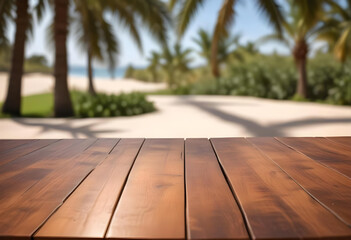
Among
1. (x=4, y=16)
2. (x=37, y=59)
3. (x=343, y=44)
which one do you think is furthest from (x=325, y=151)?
(x=37, y=59)

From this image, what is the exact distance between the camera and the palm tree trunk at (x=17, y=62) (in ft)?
26.6

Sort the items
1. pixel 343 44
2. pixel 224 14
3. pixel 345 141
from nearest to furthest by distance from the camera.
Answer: pixel 345 141
pixel 224 14
pixel 343 44

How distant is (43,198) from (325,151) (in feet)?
4.94

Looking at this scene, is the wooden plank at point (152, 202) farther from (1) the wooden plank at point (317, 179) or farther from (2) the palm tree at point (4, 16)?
(2) the palm tree at point (4, 16)

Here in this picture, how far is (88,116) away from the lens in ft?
24.8

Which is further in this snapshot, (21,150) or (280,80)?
(280,80)

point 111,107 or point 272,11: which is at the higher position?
point 272,11

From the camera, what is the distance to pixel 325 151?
5.67 ft

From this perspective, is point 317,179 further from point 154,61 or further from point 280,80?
point 154,61

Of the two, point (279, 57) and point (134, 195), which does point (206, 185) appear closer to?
point (134, 195)

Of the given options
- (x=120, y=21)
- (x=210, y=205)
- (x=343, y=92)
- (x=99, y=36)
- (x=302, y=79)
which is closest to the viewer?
(x=210, y=205)

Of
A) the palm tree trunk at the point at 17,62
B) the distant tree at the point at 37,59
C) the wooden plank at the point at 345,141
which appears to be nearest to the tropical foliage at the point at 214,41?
the palm tree trunk at the point at 17,62

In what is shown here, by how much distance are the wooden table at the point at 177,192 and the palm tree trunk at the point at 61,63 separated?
20.2 ft

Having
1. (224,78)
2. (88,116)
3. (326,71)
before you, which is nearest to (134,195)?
(88,116)
